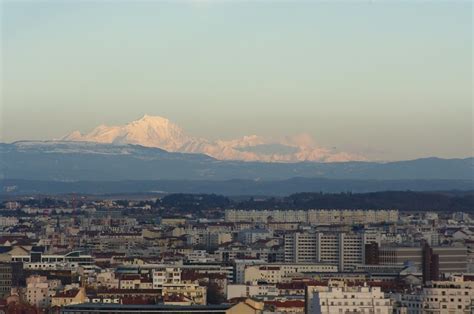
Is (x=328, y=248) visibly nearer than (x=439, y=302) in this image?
No

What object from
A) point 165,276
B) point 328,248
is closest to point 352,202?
point 328,248

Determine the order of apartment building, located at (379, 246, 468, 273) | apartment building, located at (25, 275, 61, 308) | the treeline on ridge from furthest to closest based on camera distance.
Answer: the treeline on ridge < apartment building, located at (379, 246, 468, 273) < apartment building, located at (25, 275, 61, 308)

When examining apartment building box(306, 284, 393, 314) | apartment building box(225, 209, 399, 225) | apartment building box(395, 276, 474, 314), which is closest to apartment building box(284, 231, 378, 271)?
apartment building box(225, 209, 399, 225)

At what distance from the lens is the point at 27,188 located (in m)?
145

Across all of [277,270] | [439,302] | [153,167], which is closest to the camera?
[439,302]

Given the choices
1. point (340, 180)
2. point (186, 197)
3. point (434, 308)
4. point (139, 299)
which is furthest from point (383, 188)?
point (434, 308)

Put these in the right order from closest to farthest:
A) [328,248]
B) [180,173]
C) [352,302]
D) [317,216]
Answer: [352,302] < [328,248] < [317,216] < [180,173]

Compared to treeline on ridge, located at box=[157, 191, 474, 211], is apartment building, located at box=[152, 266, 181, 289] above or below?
below

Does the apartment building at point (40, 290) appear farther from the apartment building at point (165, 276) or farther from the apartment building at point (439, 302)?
the apartment building at point (439, 302)

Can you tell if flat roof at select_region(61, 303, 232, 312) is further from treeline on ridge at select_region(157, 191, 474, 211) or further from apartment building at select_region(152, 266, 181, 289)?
treeline on ridge at select_region(157, 191, 474, 211)

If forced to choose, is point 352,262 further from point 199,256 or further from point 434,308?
point 434,308

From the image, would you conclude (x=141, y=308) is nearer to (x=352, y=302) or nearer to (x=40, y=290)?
(x=40, y=290)

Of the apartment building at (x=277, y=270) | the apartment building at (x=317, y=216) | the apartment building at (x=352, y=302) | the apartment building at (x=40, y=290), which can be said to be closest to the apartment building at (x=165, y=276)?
Answer: the apartment building at (x=277, y=270)

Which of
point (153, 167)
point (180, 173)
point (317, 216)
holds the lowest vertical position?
point (317, 216)
